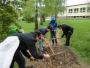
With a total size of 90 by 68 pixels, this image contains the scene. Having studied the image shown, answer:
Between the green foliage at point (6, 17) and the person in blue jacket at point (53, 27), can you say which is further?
the person in blue jacket at point (53, 27)

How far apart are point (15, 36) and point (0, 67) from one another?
1.24 meters

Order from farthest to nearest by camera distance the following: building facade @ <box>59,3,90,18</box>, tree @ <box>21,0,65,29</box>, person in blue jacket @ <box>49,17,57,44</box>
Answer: building facade @ <box>59,3,90,18</box> < tree @ <box>21,0,65,29</box> < person in blue jacket @ <box>49,17,57,44</box>

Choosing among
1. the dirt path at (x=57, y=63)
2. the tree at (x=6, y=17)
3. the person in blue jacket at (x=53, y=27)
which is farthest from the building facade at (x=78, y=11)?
the dirt path at (x=57, y=63)

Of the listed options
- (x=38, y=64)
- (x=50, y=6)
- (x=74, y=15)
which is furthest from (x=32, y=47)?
(x=74, y=15)

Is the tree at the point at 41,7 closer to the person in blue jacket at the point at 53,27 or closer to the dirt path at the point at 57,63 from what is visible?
the person in blue jacket at the point at 53,27

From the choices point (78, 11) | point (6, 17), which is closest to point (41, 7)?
point (6, 17)

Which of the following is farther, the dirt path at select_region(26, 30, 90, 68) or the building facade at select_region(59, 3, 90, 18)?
the building facade at select_region(59, 3, 90, 18)

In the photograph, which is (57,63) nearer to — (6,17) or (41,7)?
(6,17)

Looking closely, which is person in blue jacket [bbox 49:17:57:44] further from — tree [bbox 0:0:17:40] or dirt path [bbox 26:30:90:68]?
tree [bbox 0:0:17:40]

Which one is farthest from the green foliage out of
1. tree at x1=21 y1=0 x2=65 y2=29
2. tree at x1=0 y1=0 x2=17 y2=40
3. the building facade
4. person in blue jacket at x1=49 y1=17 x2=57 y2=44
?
the building facade

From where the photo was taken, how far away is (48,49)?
1516 cm

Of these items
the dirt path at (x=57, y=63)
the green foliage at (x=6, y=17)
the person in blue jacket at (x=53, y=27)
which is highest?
the green foliage at (x=6, y=17)

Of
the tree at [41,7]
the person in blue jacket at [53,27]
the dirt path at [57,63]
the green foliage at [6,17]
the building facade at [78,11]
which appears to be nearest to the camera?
the dirt path at [57,63]

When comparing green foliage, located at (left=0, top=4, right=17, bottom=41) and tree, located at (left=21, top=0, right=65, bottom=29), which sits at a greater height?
green foliage, located at (left=0, top=4, right=17, bottom=41)
